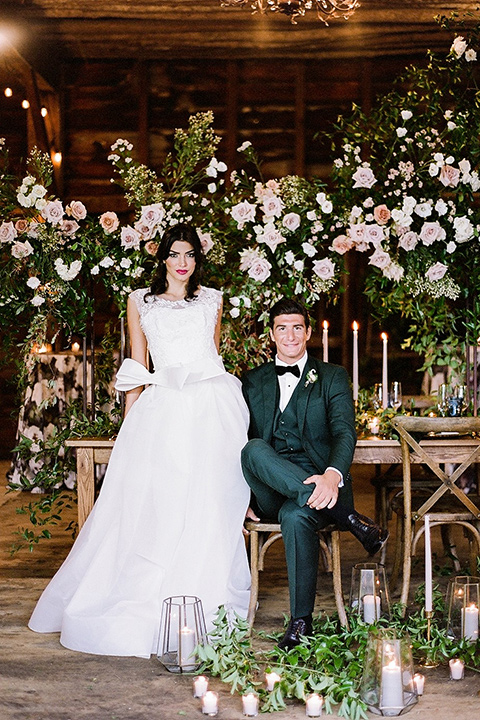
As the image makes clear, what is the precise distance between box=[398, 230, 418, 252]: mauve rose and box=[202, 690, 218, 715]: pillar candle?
232 centimetres

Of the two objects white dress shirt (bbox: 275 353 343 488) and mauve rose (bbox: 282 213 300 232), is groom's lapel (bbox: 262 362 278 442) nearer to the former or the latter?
white dress shirt (bbox: 275 353 343 488)

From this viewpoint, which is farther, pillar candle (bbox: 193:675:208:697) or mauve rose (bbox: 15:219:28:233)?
mauve rose (bbox: 15:219:28:233)

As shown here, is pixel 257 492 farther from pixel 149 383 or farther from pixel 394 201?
pixel 394 201

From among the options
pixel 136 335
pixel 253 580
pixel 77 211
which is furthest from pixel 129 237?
pixel 253 580

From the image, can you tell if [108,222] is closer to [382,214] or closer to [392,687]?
[382,214]

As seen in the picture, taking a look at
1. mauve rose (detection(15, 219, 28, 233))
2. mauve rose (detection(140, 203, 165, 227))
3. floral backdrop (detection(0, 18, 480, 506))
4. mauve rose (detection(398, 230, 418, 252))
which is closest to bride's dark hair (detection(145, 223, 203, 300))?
mauve rose (detection(140, 203, 165, 227))

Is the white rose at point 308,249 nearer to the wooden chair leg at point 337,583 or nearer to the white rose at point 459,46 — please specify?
the white rose at point 459,46

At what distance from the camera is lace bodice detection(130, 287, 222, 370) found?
4.17 m

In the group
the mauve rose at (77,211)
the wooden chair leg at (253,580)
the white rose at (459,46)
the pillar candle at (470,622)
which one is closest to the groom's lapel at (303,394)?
the wooden chair leg at (253,580)

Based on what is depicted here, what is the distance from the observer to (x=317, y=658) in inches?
127

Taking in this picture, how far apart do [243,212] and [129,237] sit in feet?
1.80

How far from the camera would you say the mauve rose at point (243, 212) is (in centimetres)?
445

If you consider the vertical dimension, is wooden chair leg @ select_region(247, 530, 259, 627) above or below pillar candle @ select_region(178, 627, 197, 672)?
above

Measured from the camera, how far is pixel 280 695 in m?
2.99
